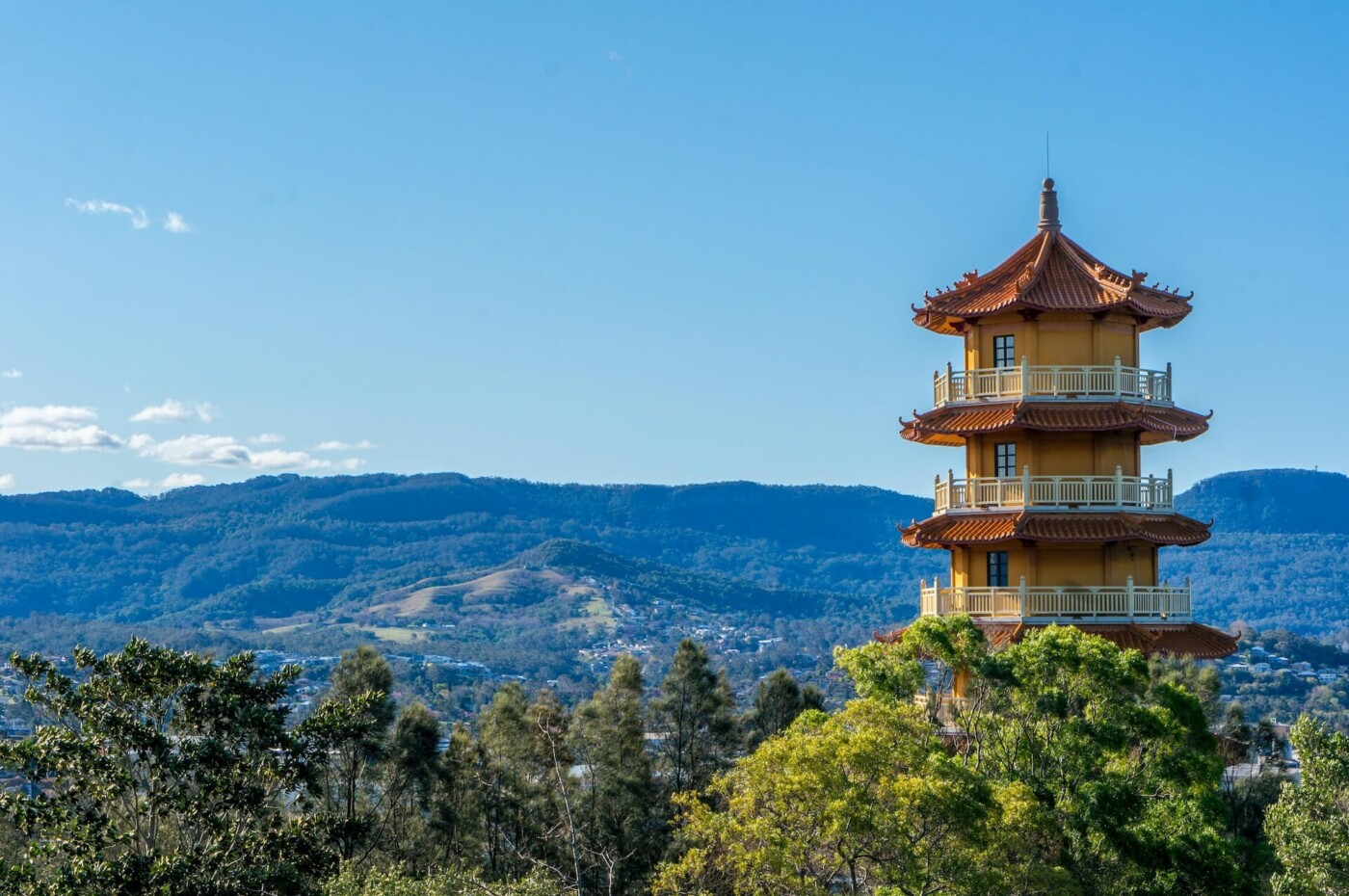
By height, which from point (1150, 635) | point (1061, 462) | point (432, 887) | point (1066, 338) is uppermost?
point (1066, 338)

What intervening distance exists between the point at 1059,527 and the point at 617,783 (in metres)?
20.9

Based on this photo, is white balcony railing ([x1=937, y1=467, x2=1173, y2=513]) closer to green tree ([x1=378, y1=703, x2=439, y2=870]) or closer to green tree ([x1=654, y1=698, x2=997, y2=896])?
green tree ([x1=654, y1=698, x2=997, y2=896])

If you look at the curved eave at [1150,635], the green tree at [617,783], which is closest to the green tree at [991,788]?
the curved eave at [1150,635]

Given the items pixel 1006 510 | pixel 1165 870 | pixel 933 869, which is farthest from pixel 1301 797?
pixel 1006 510

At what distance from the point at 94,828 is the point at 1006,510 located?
22552 millimetres

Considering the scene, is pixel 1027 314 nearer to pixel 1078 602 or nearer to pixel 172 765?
pixel 1078 602

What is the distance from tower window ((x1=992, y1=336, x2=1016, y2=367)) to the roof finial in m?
3.75

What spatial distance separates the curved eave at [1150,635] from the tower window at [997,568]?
5.43 feet

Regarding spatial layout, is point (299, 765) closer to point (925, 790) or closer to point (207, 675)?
point (207, 675)

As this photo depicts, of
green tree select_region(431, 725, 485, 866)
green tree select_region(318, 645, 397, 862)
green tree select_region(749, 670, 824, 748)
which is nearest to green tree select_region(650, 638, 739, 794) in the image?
green tree select_region(749, 670, 824, 748)

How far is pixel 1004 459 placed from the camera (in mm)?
40094

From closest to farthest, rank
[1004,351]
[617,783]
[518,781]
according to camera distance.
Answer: [1004,351] < [617,783] < [518,781]

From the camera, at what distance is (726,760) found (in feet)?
192

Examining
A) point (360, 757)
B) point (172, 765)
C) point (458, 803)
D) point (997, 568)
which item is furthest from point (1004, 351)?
point (458, 803)
